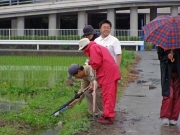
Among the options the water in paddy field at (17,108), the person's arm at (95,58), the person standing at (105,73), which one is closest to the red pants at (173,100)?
the person standing at (105,73)

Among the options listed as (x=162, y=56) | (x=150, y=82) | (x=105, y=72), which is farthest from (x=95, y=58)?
(x=150, y=82)

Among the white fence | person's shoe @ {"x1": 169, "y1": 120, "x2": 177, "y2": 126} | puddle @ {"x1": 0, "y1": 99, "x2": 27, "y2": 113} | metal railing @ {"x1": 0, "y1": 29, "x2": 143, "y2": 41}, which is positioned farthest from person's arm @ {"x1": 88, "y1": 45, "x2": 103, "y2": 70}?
metal railing @ {"x1": 0, "y1": 29, "x2": 143, "y2": 41}

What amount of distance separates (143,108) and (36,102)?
78.3 inches

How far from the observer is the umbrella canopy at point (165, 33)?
673 centimetres

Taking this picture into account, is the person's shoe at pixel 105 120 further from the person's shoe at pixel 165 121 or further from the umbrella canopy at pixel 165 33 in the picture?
the umbrella canopy at pixel 165 33

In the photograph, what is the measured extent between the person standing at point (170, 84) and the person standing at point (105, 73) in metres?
0.69

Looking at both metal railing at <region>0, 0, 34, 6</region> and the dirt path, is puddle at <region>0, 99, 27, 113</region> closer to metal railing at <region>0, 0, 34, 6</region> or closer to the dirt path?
the dirt path

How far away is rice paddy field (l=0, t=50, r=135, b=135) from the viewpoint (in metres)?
7.11

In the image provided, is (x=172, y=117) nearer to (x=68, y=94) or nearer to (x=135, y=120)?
(x=135, y=120)

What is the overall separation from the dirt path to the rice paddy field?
1.42 ft

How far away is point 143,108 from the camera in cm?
855

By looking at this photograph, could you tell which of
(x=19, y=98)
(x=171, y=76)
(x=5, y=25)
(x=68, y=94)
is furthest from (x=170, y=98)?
(x=5, y=25)

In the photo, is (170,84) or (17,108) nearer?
(170,84)

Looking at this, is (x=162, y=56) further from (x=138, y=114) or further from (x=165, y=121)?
(x=138, y=114)
